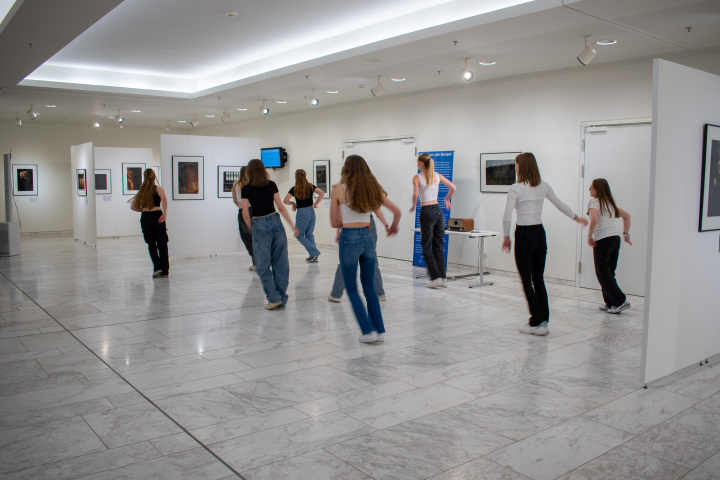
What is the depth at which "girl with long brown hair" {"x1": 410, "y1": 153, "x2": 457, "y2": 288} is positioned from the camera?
842 cm

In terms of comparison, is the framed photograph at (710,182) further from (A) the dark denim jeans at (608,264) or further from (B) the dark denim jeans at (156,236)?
(B) the dark denim jeans at (156,236)

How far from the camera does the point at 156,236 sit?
9.30m

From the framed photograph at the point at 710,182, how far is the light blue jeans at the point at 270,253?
4.17m

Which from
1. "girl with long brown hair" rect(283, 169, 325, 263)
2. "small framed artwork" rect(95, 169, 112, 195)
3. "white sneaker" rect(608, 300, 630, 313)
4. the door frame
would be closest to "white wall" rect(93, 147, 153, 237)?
"small framed artwork" rect(95, 169, 112, 195)

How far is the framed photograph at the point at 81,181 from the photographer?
1460 centimetres

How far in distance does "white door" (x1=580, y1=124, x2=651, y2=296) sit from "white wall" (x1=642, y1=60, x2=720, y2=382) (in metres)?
3.22

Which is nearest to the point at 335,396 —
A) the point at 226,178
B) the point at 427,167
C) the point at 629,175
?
the point at 427,167

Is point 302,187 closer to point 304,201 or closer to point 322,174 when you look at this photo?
point 304,201

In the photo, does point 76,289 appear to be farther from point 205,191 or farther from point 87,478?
point 87,478

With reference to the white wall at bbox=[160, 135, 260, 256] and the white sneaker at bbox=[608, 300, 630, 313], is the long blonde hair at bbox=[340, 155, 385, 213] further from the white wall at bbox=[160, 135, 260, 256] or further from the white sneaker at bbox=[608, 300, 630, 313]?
the white wall at bbox=[160, 135, 260, 256]

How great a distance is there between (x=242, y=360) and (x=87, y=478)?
207cm

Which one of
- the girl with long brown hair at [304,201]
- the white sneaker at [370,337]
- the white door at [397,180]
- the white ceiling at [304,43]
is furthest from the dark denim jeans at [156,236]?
the white sneaker at [370,337]

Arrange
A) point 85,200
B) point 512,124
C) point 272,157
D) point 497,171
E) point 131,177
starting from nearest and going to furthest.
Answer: point 512,124, point 497,171, point 85,200, point 272,157, point 131,177

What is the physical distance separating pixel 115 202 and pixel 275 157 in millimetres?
4853
